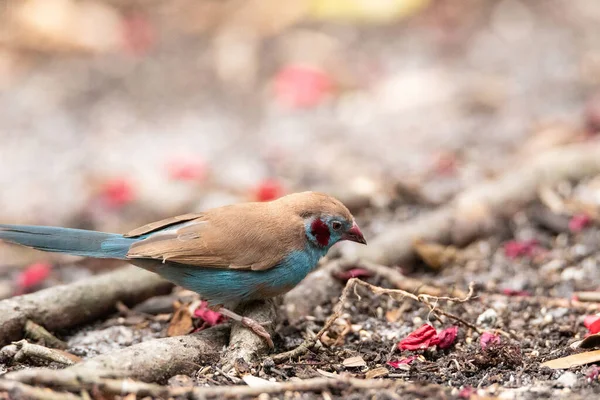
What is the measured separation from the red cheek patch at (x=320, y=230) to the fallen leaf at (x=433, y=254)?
1160 mm

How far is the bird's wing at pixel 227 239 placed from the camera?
159 inches

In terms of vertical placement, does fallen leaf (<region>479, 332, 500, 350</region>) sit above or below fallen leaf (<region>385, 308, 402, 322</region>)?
below

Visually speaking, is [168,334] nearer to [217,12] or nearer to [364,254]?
[364,254]

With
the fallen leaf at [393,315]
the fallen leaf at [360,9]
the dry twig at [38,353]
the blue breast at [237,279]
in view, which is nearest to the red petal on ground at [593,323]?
the fallen leaf at [393,315]

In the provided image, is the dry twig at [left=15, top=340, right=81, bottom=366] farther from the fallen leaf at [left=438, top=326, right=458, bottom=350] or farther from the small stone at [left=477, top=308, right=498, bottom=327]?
the small stone at [left=477, top=308, right=498, bottom=327]

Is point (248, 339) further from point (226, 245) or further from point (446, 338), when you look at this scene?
point (446, 338)

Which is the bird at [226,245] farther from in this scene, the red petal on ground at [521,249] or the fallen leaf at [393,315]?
the red petal on ground at [521,249]

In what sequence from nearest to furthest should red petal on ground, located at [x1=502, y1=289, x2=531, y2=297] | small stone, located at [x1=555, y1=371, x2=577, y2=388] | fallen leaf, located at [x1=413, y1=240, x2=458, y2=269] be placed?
small stone, located at [x1=555, y1=371, x2=577, y2=388] → red petal on ground, located at [x1=502, y1=289, x2=531, y2=297] → fallen leaf, located at [x1=413, y1=240, x2=458, y2=269]

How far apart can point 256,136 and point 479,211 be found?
3018 millimetres

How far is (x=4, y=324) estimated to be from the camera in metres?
3.97

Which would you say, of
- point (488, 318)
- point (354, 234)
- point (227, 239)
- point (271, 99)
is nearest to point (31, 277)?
point (227, 239)

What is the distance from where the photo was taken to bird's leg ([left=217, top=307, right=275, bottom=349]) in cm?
393

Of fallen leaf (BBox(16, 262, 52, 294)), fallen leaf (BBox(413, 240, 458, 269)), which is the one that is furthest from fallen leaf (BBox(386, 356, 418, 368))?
fallen leaf (BBox(16, 262, 52, 294))

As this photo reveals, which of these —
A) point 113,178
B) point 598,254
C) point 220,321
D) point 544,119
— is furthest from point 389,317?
point 544,119
